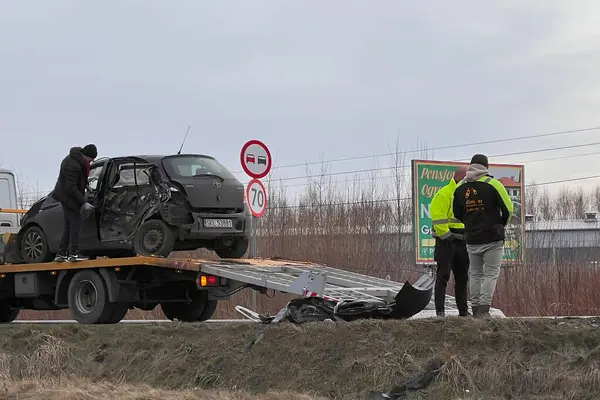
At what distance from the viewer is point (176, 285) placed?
1137cm

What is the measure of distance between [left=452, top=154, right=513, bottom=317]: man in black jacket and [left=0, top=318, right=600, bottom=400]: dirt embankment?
194 cm

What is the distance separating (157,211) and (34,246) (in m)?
2.38

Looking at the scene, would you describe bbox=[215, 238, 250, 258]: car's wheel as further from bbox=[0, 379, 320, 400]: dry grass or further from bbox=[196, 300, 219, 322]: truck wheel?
bbox=[0, 379, 320, 400]: dry grass

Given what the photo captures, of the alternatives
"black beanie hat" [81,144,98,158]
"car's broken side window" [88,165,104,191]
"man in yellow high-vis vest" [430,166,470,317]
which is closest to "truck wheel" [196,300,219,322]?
"car's broken side window" [88,165,104,191]

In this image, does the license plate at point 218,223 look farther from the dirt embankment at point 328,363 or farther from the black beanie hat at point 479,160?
the black beanie hat at point 479,160

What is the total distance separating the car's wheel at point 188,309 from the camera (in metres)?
12.2

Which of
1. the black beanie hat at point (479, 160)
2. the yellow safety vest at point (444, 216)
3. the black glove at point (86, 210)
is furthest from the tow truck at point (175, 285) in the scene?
the black beanie hat at point (479, 160)

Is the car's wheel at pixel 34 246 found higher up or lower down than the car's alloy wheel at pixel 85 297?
higher up

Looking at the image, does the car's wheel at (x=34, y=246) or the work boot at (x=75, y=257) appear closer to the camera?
the work boot at (x=75, y=257)

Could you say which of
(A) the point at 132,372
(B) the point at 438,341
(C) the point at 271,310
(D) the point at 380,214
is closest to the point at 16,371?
(A) the point at 132,372

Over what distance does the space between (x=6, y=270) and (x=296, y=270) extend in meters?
4.41

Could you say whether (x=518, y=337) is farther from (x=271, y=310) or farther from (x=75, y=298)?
(x=271, y=310)

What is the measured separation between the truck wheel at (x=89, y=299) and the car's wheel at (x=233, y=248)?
1.64 meters

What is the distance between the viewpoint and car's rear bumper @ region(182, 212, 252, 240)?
10750 mm
